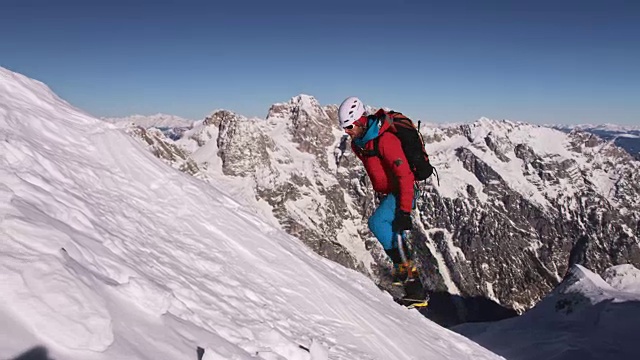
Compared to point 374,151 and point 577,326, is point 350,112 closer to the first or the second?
point 374,151

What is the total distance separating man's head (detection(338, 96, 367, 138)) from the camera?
10680mm

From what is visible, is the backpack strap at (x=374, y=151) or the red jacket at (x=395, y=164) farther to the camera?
the backpack strap at (x=374, y=151)

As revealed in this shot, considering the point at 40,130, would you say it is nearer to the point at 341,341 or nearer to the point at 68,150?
the point at 68,150

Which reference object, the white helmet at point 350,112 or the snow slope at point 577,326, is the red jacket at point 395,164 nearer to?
the white helmet at point 350,112

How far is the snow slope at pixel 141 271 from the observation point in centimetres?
439

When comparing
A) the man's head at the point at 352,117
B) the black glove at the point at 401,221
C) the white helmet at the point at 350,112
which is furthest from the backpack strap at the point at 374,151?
the black glove at the point at 401,221

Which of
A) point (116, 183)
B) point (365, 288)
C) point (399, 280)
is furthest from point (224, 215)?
point (365, 288)

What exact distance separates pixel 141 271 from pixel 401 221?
615 cm

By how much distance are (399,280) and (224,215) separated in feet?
17.5

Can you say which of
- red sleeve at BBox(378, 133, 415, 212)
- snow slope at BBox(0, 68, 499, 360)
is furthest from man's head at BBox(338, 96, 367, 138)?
snow slope at BBox(0, 68, 499, 360)

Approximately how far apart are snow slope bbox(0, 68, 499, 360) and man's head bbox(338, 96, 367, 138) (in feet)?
13.8

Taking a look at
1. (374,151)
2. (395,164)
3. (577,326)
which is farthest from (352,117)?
(577,326)

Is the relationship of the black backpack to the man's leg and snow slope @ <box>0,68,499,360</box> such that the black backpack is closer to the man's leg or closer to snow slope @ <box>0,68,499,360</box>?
the man's leg

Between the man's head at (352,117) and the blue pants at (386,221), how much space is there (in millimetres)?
1897
